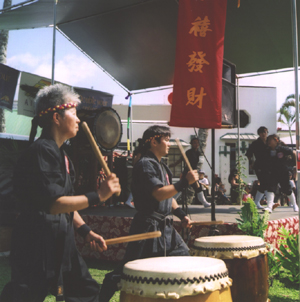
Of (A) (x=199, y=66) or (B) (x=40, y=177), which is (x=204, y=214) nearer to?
(A) (x=199, y=66)

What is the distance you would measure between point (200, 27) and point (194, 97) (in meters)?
0.73

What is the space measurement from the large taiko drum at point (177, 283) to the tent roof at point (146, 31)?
4.38 m

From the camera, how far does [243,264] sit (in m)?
2.41

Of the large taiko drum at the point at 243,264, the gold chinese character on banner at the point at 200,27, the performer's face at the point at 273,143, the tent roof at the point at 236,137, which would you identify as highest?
the tent roof at the point at 236,137

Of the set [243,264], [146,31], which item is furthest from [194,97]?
[146,31]

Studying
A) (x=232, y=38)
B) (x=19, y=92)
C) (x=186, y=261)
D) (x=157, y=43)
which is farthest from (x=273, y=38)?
(x=186, y=261)

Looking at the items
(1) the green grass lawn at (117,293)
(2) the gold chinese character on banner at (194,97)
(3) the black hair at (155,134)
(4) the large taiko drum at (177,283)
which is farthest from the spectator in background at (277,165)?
(4) the large taiko drum at (177,283)

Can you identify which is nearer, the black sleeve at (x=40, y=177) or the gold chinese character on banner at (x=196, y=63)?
the black sleeve at (x=40, y=177)

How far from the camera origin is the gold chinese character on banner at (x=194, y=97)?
12.2 ft

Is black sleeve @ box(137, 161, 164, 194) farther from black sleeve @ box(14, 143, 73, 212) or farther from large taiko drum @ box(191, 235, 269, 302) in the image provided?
black sleeve @ box(14, 143, 73, 212)

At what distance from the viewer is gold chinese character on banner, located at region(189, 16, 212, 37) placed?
3.83 m

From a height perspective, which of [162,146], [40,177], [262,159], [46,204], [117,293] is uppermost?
[262,159]

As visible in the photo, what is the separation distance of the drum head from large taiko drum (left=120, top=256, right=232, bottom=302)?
438 centimetres

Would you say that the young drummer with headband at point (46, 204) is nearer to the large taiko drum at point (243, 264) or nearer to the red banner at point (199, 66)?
the large taiko drum at point (243, 264)
